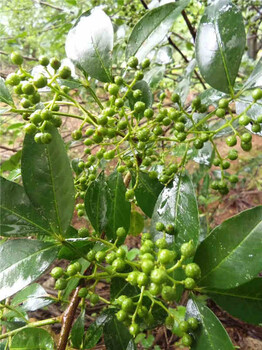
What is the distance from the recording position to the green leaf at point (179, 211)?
78 centimetres

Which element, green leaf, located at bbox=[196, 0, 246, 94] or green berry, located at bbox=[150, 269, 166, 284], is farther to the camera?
green leaf, located at bbox=[196, 0, 246, 94]

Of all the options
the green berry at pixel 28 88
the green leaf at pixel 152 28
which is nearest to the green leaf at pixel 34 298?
the green berry at pixel 28 88

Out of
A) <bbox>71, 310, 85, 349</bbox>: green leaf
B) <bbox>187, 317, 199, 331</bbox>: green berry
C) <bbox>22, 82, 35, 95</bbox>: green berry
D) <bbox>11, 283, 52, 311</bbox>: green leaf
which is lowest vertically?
<bbox>11, 283, 52, 311</bbox>: green leaf

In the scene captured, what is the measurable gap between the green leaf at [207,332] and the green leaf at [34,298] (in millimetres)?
551

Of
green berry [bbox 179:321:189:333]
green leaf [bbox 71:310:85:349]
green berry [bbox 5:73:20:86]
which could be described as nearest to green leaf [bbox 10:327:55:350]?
green leaf [bbox 71:310:85:349]

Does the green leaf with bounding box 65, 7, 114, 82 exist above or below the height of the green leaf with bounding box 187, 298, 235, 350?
above

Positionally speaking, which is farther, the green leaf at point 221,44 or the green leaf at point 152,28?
the green leaf at point 152,28

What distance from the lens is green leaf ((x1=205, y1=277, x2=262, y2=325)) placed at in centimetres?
74

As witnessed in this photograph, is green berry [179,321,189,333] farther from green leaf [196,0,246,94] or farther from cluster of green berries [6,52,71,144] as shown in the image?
green leaf [196,0,246,94]

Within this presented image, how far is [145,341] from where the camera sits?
208 centimetres

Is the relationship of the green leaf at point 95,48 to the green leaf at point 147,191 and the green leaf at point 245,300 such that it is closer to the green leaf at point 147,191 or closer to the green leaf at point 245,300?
the green leaf at point 147,191

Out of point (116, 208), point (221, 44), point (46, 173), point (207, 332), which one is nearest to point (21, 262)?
point (46, 173)

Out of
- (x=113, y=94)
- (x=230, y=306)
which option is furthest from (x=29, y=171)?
(x=230, y=306)

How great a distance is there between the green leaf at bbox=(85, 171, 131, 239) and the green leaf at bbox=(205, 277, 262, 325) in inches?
12.5
